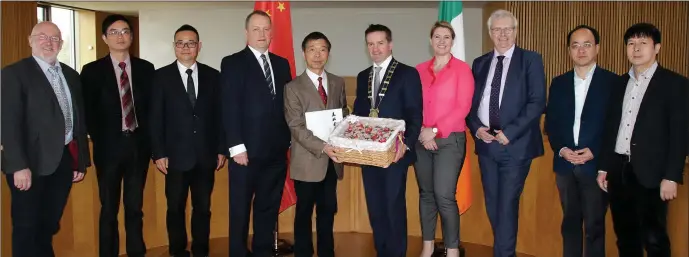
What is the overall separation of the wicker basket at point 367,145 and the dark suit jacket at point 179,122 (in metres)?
0.79

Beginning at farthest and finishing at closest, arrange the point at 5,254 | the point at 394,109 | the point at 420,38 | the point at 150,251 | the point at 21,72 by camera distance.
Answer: the point at 420,38
the point at 150,251
the point at 5,254
the point at 394,109
the point at 21,72

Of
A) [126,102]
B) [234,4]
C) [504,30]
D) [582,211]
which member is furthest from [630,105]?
[234,4]

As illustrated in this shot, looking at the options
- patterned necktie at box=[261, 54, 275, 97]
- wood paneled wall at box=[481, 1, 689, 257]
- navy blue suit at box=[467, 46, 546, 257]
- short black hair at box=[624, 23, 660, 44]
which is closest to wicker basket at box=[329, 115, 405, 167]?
patterned necktie at box=[261, 54, 275, 97]

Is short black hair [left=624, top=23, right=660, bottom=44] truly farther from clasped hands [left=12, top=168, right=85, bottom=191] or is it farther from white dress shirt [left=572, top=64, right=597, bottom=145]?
clasped hands [left=12, top=168, right=85, bottom=191]

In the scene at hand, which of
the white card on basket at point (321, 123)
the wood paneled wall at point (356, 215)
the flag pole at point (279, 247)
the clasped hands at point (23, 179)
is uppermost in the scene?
the white card on basket at point (321, 123)

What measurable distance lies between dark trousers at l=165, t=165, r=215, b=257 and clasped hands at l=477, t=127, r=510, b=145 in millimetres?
1636

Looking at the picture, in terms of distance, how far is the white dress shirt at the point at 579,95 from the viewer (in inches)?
131

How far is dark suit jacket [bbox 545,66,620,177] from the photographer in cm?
328

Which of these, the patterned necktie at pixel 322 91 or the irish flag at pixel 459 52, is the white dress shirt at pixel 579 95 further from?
the patterned necktie at pixel 322 91

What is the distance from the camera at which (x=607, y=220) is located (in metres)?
3.87

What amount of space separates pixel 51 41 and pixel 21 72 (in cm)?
24

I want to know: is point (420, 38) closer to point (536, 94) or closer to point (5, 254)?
point (536, 94)

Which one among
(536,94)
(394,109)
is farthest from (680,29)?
(394,109)

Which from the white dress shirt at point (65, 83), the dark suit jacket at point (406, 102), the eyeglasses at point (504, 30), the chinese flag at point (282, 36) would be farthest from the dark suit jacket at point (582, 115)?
the white dress shirt at point (65, 83)
